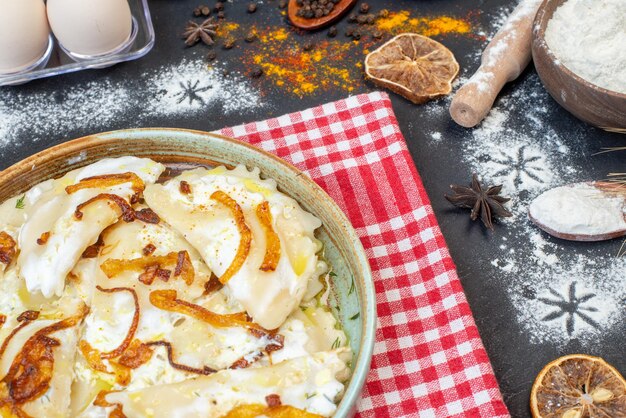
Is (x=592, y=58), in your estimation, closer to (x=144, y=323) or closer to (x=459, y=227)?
(x=459, y=227)

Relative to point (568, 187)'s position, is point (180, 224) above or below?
above

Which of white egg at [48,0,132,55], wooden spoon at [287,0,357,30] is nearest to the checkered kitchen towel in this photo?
wooden spoon at [287,0,357,30]

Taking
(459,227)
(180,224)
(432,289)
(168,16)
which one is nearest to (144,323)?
(180,224)

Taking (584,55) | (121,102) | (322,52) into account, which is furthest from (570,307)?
(121,102)

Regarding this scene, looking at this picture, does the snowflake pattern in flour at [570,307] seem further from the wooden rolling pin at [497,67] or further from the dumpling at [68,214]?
the dumpling at [68,214]

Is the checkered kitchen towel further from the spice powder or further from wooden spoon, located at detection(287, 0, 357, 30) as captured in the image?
wooden spoon, located at detection(287, 0, 357, 30)

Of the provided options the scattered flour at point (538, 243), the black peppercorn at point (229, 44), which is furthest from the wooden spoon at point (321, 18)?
the scattered flour at point (538, 243)

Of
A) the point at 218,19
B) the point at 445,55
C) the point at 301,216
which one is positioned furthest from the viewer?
the point at 218,19
